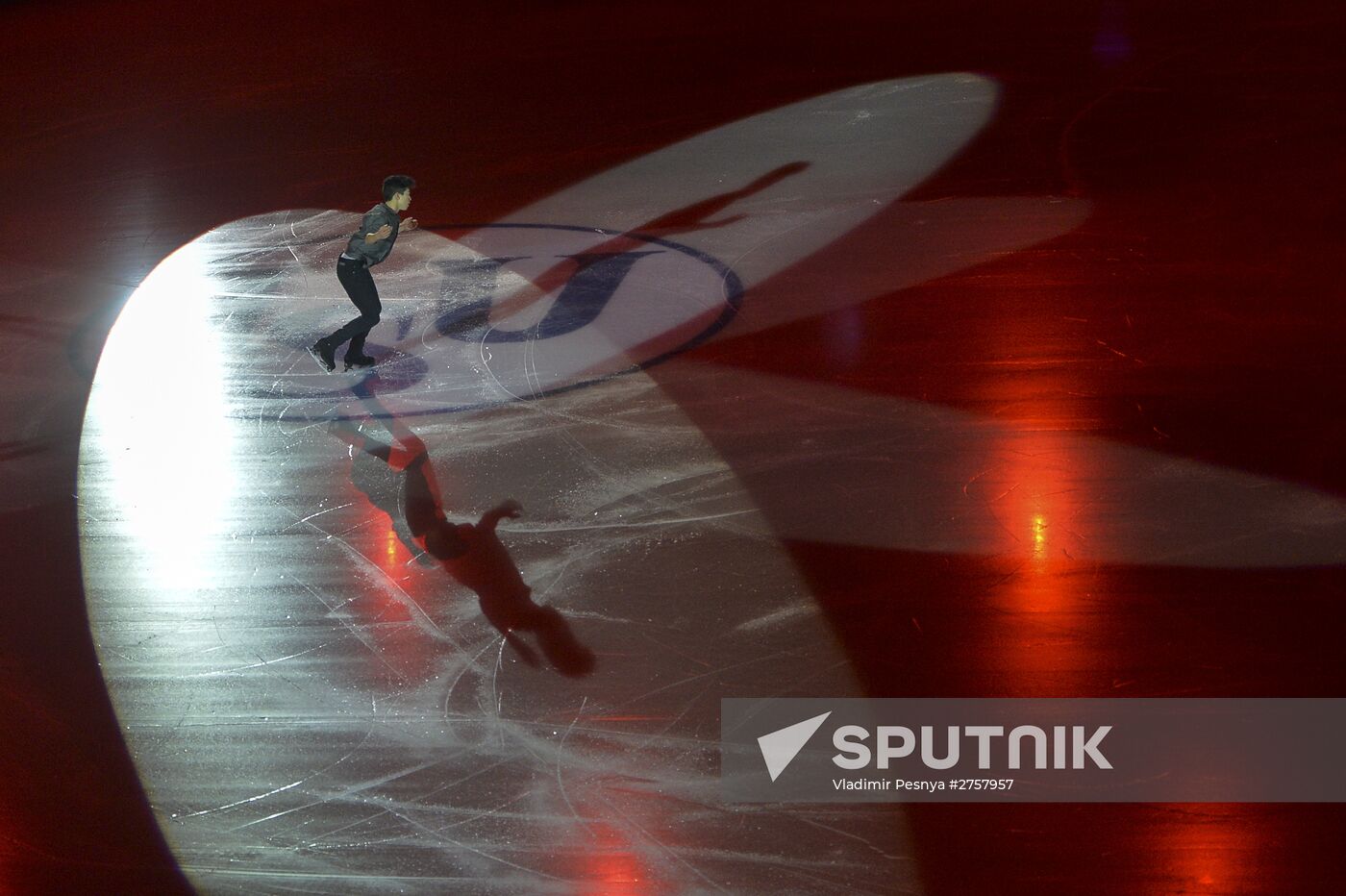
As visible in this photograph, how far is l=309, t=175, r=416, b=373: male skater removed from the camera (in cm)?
775

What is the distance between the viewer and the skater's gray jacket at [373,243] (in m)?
7.80

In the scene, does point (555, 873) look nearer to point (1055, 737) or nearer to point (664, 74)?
point (1055, 737)

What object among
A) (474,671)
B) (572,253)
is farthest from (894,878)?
(572,253)

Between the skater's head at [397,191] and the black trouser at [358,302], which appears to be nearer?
the skater's head at [397,191]

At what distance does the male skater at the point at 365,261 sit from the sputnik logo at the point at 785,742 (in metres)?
4.20

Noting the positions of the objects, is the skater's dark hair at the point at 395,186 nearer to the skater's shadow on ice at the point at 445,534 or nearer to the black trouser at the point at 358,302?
the black trouser at the point at 358,302

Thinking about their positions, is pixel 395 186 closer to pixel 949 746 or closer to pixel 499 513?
pixel 499 513

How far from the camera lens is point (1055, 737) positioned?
16.6ft

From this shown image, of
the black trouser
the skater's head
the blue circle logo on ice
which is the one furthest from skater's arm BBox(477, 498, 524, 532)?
the skater's head

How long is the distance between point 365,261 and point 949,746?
505 cm

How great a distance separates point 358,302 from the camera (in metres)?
8.08

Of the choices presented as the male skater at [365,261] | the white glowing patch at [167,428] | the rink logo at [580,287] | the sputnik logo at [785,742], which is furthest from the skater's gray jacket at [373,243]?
the sputnik logo at [785,742]

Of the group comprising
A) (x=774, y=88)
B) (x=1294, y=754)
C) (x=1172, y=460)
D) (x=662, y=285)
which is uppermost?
(x=774, y=88)

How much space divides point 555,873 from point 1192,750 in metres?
2.72
